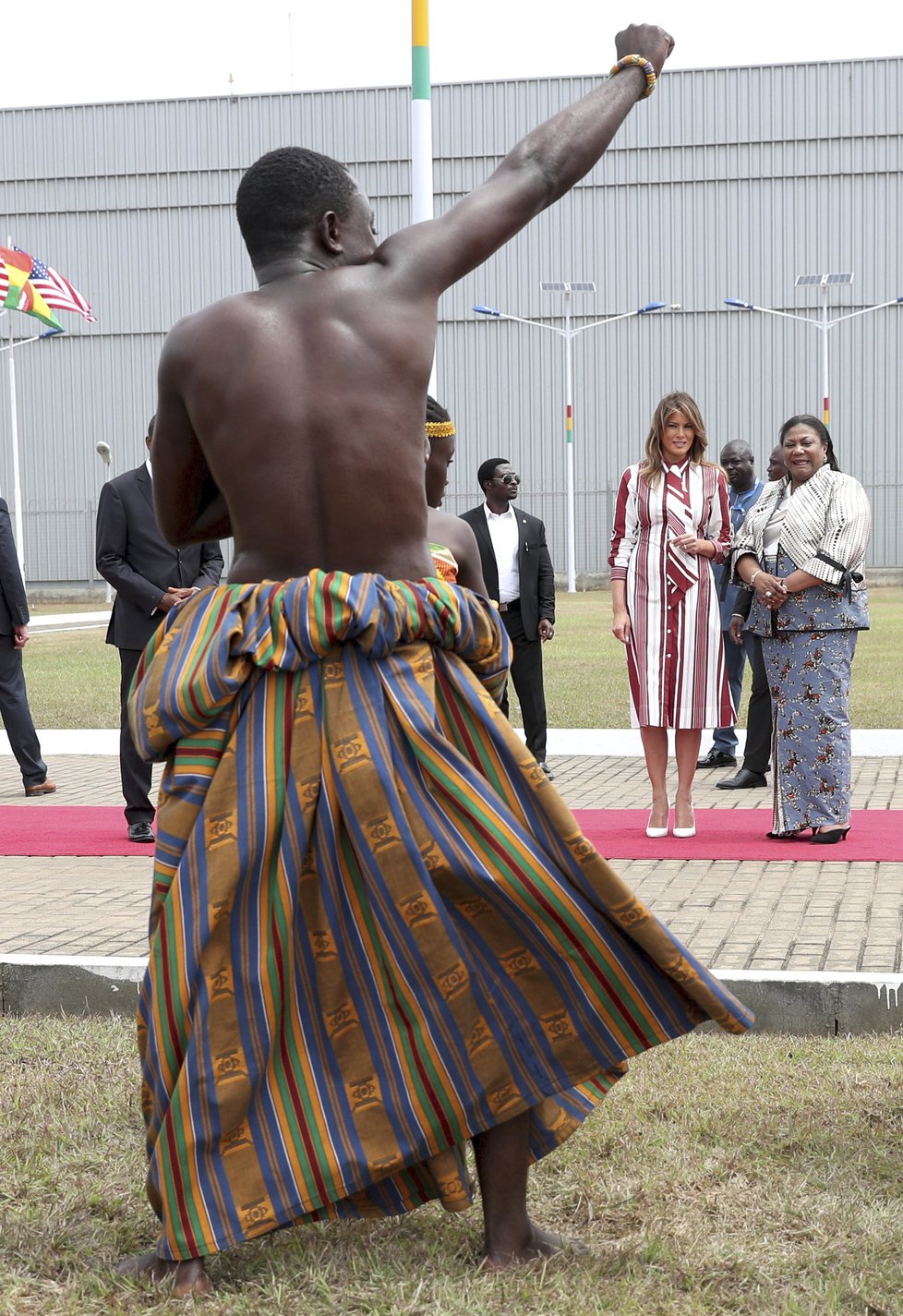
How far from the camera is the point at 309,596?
9.61ft

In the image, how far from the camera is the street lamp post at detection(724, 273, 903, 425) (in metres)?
40.1

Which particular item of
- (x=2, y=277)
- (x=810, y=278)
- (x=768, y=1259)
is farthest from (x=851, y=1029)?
(x=810, y=278)

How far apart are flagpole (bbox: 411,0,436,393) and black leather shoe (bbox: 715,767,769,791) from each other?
321 cm

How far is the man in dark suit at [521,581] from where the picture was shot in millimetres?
10312

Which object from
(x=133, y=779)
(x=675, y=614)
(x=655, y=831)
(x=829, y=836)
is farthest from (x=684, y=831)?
(x=133, y=779)

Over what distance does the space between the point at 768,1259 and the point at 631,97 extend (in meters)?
2.25

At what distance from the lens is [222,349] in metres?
2.98

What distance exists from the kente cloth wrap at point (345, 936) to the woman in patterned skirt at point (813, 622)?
487 cm

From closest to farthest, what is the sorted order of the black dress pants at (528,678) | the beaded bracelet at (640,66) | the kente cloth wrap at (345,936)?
the kente cloth wrap at (345,936) → the beaded bracelet at (640,66) → the black dress pants at (528,678)

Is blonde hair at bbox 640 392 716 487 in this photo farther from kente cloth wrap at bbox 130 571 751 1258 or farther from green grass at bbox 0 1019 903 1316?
kente cloth wrap at bbox 130 571 751 1258

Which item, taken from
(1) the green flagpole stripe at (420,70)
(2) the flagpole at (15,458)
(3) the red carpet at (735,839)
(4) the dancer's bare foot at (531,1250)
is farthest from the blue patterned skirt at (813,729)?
(2) the flagpole at (15,458)

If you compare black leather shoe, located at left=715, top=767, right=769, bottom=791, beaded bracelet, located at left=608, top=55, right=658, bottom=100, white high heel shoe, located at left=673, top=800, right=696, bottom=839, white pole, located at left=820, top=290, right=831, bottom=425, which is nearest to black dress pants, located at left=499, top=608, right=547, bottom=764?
black leather shoe, located at left=715, top=767, right=769, bottom=791

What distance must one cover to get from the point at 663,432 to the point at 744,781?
291 centimetres

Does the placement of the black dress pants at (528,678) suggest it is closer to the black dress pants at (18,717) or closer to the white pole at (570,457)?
the black dress pants at (18,717)
